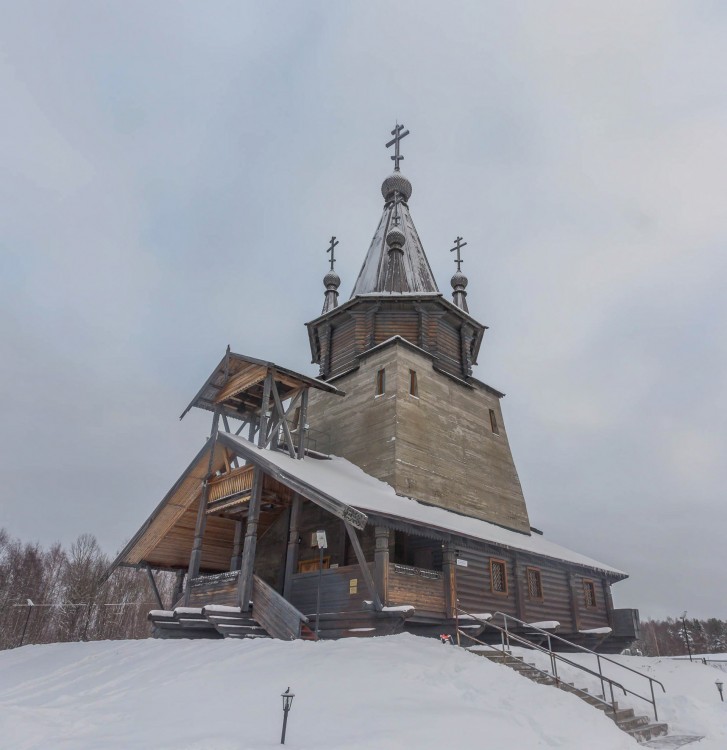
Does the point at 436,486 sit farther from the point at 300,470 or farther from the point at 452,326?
the point at 452,326

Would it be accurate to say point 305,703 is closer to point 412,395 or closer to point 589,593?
point 412,395

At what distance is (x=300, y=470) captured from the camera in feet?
53.6

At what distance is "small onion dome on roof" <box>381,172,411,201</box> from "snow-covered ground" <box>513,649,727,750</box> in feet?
77.7

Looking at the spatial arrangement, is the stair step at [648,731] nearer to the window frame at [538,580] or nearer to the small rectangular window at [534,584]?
the window frame at [538,580]

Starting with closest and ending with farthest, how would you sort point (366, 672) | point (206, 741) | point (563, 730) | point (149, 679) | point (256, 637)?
1. point (206, 741)
2. point (563, 730)
3. point (366, 672)
4. point (149, 679)
5. point (256, 637)

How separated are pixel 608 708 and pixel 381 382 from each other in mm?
13283

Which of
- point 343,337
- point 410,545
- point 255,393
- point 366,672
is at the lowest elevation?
point 366,672

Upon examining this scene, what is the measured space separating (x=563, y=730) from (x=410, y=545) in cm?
956

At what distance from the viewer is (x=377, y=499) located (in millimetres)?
15961

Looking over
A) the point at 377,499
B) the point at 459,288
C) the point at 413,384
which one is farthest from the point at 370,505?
the point at 459,288

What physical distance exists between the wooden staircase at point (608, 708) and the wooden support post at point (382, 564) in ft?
→ 8.59

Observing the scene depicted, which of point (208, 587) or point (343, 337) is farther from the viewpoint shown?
point (343, 337)

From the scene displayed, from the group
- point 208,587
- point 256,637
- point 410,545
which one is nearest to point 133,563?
point 208,587

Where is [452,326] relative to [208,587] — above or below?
above
